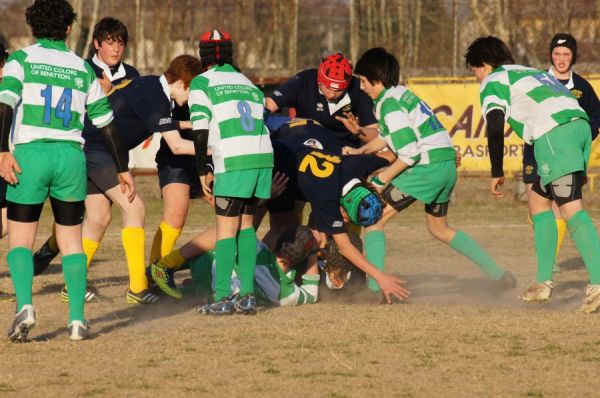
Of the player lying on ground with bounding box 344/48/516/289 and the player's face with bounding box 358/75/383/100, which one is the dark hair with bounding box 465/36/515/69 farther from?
the player's face with bounding box 358/75/383/100

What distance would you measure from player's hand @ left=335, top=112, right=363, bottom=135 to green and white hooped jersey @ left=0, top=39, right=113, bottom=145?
10.5ft

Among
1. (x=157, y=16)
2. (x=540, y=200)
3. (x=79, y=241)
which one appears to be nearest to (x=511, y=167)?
(x=157, y=16)

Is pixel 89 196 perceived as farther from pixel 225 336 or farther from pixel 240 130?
pixel 225 336

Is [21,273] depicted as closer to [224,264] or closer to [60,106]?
[60,106]

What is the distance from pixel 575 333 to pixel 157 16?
13.1 metres

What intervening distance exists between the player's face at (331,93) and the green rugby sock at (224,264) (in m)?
1.99

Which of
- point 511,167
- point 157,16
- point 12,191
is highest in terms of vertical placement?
point 157,16

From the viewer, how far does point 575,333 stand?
702 cm

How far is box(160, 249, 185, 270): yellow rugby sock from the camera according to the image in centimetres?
877

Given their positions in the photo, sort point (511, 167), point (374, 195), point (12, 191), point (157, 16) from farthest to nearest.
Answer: point (157, 16)
point (511, 167)
point (374, 195)
point (12, 191)

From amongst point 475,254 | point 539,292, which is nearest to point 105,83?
point 475,254

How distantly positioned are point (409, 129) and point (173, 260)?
2044 millimetres

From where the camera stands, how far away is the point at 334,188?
26.2 ft

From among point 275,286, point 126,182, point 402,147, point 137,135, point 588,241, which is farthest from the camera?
point 137,135
